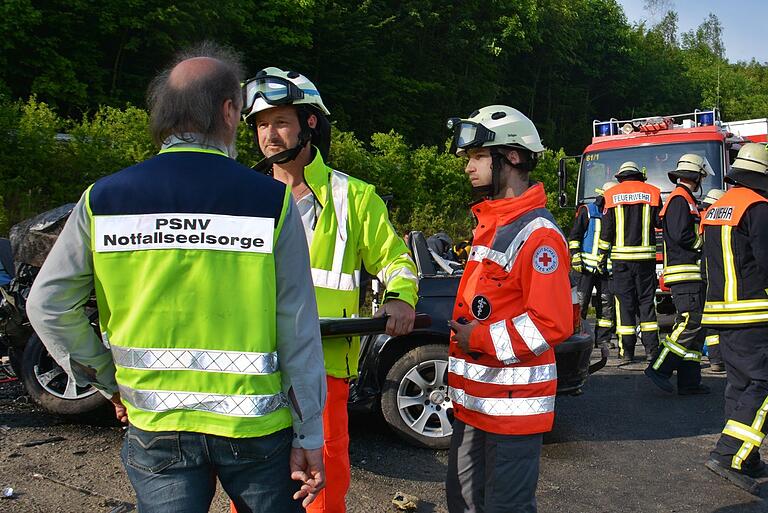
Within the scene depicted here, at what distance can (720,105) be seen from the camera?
54.4 m

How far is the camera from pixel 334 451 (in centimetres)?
295

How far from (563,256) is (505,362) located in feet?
1.41

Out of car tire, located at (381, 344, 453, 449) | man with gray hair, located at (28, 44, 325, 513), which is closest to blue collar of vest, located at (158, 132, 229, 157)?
man with gray hair, located at (28, 44, 325, 513)

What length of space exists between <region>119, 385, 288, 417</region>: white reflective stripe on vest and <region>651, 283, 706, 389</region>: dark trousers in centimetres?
575

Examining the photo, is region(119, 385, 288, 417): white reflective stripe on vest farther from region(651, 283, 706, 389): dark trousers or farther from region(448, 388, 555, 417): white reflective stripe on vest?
region(651, 283, 706, 389): dark trousers

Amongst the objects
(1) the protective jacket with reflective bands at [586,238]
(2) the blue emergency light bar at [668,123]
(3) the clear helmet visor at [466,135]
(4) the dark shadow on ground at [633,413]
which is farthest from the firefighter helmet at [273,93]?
(2) the blue emergency light bar at [668,123]

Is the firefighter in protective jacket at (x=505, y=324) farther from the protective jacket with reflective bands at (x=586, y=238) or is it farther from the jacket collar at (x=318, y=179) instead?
the protective jacket with reflective bands at (x=586, y=238)

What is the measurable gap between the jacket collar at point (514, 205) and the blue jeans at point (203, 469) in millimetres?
1256

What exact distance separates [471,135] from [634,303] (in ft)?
20.2

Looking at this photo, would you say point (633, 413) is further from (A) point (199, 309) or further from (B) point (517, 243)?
(A) point (199, 309)

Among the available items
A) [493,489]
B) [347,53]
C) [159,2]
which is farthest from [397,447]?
[347,53]

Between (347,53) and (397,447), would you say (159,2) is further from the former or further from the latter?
(397,447)

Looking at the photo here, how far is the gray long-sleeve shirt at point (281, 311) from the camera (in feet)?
6.57

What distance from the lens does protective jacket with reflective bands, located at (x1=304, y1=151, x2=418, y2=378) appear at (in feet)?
9.75
